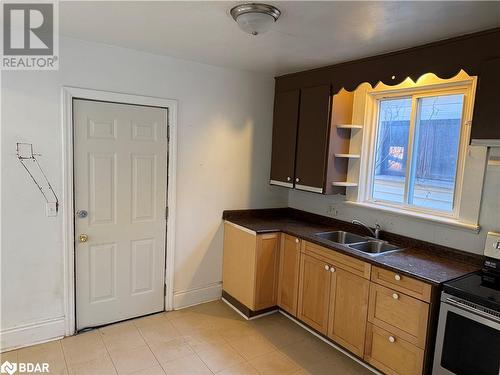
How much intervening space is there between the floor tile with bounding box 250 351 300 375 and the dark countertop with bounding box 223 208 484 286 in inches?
37.1

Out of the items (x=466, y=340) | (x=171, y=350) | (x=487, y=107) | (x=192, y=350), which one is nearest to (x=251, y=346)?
(x=192, y=350)

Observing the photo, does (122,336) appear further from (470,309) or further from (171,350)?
(470,309)

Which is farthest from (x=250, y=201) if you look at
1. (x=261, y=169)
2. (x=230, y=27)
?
(x=230, y=27)

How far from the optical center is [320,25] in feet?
6.93

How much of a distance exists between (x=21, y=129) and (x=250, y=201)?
219 cm

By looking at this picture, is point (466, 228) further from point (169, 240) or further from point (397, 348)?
point (169, 240)

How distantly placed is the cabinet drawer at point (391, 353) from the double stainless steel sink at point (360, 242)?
60cm

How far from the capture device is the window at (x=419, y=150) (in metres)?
2.61

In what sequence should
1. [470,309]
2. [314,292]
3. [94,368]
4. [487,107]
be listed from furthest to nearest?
[314,292], [94,368], [487,107], [470,309]

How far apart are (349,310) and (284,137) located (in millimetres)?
1791

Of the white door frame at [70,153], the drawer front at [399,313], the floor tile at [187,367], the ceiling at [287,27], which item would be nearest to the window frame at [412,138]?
the ceiling at [287,27]

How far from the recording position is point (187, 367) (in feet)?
8.12

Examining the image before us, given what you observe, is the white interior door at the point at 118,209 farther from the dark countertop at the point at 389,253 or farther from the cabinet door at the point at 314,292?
the cabinet door at the point at 314,292

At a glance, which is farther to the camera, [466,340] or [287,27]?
[287,27]
